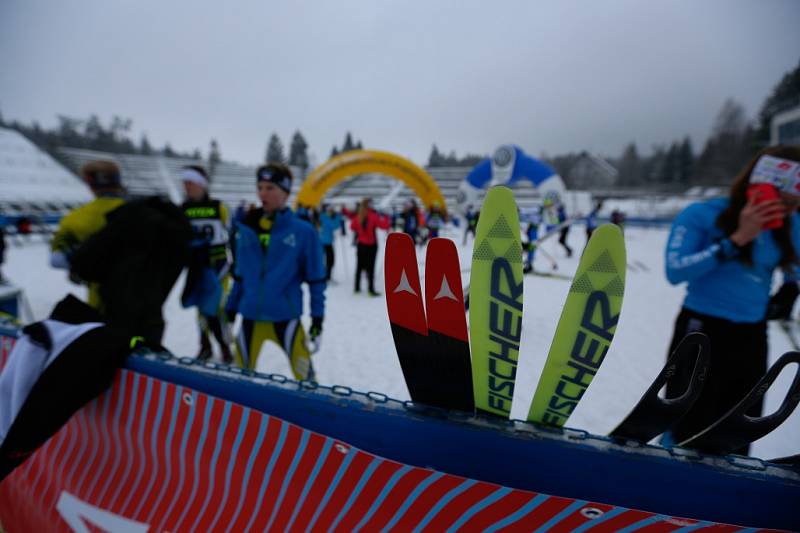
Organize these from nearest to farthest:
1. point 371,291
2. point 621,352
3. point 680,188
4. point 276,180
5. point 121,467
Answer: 1. point 121,467
2. point 276,180
3. point 621,352
4. point 371,291
5. point 680,188

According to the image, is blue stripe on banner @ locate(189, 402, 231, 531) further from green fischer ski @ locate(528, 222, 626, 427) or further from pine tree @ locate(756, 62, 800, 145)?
pine tree @ locate(756, 62, 800, 145)

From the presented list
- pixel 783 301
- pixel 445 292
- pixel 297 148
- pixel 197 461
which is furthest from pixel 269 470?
pixel 297 148

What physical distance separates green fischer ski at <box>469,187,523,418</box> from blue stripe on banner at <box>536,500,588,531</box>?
23 cm

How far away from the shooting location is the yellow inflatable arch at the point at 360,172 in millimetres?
13750

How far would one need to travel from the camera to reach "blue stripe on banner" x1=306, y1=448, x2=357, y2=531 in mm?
943

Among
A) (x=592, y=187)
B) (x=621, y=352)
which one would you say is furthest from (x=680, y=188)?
(x=621, y=352)

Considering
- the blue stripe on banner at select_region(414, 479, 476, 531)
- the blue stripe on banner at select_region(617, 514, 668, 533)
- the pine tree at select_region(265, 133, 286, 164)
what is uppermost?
the pine tree at select_region(265, 133, 286, 164)

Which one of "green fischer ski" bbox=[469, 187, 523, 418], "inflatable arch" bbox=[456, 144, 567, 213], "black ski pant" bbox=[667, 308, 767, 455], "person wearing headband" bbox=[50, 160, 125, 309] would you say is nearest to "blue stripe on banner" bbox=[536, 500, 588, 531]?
"green fischer ski" bbox=[469, 187, 523, 418]

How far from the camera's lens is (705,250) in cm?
153

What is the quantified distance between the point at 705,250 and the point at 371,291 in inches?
201

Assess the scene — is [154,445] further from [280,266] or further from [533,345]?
[533,345]

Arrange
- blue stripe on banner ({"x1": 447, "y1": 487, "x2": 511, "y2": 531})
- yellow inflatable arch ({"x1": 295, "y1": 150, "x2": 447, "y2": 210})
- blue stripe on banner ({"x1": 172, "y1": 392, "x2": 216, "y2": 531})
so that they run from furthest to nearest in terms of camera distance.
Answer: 1. yellow inflatable arch ({"x1": 295, "y1": 150, "x2": 447, "y2": 210})
2. blue stripe on banner ({"x1": 172, "y1": 392, "x2": 216, "y2": 531})
3. blue stripe on banner ({"x1": 447, "y1": 487, "x2": 511, "y2": 531})

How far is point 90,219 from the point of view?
2172 mm

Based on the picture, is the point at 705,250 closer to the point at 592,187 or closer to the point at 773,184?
the point at 773,184
